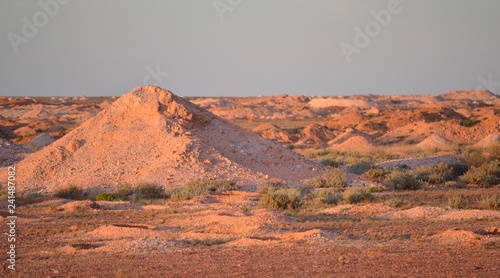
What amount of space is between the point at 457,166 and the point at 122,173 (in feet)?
38.8

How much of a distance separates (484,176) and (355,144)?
620 inches

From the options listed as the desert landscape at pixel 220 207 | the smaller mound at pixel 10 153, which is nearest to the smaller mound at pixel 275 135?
the desert landscape at pixel 220 207

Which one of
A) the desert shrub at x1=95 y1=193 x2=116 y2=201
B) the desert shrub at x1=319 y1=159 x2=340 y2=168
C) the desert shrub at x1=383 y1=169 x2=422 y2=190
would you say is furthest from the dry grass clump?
the desert shrub at x1=319 y1=159 x2=340 y2=168

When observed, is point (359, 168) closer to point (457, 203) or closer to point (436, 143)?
point (457, 203)

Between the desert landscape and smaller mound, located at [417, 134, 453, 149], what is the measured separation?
6404 mm

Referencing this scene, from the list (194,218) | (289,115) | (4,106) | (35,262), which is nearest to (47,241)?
(35,262)

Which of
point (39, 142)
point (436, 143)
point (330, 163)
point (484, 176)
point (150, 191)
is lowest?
point (150, 191)

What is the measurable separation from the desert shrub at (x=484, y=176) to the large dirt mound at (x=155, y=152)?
461 centimetres

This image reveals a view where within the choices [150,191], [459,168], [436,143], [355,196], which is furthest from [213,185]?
[436,143]

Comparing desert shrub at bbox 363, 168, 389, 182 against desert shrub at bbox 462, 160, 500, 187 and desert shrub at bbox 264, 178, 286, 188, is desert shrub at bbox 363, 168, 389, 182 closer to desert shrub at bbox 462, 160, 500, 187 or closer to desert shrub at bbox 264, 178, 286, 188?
desert shrub at bbox 462, 160, 500, 187

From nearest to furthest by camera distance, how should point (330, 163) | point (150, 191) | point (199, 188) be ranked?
1. point (199, 188)
2. point (150, 191)
3. point (330, 163)

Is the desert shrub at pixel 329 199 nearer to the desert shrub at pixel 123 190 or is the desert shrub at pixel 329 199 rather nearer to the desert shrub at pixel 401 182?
the desert shrub at pixel 401 182

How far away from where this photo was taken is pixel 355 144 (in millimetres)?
34562

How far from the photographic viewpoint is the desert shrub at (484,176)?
737 inches
